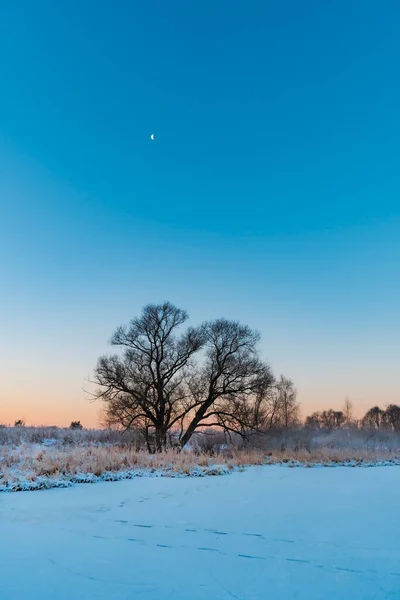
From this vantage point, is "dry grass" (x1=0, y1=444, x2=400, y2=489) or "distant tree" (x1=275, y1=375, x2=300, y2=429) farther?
"distant tree" (x1=275, y1=375, x2=300, y2=429)

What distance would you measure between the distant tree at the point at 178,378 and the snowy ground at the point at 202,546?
13.6 metres

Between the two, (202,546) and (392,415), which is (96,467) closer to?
(202,546)

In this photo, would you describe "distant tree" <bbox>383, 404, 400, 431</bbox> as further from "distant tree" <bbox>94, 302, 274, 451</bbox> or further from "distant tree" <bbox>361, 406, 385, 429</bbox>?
"distant tree" <bbox>94, 302, 274, 451</bbox>

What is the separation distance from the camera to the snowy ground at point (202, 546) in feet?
9.08

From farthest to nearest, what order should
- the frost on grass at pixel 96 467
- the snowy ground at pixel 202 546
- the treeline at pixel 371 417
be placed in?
1. the treeline at pixel 371 417
2. the frost on grass at pixel 96 467
3. the snowy ground at pixel 202 546

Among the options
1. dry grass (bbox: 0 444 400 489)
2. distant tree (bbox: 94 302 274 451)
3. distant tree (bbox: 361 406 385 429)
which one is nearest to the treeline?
distant tree (bbox: 361 406 385 429)

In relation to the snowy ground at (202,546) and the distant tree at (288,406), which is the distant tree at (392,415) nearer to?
the distant tree at (288,406)

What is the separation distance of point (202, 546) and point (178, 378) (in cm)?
1783

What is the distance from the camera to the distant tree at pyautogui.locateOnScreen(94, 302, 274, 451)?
66.8 feet

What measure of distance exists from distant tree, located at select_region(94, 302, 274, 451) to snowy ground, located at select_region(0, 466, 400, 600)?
44.7 feet

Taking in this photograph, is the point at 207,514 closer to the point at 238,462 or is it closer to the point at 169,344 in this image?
the point at 238,462

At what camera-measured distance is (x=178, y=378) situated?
70.4 ft

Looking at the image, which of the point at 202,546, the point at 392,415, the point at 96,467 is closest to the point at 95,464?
the point at 96,467

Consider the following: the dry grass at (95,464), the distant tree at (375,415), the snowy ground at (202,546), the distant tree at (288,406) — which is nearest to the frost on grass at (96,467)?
the dry grass at (95,464)
